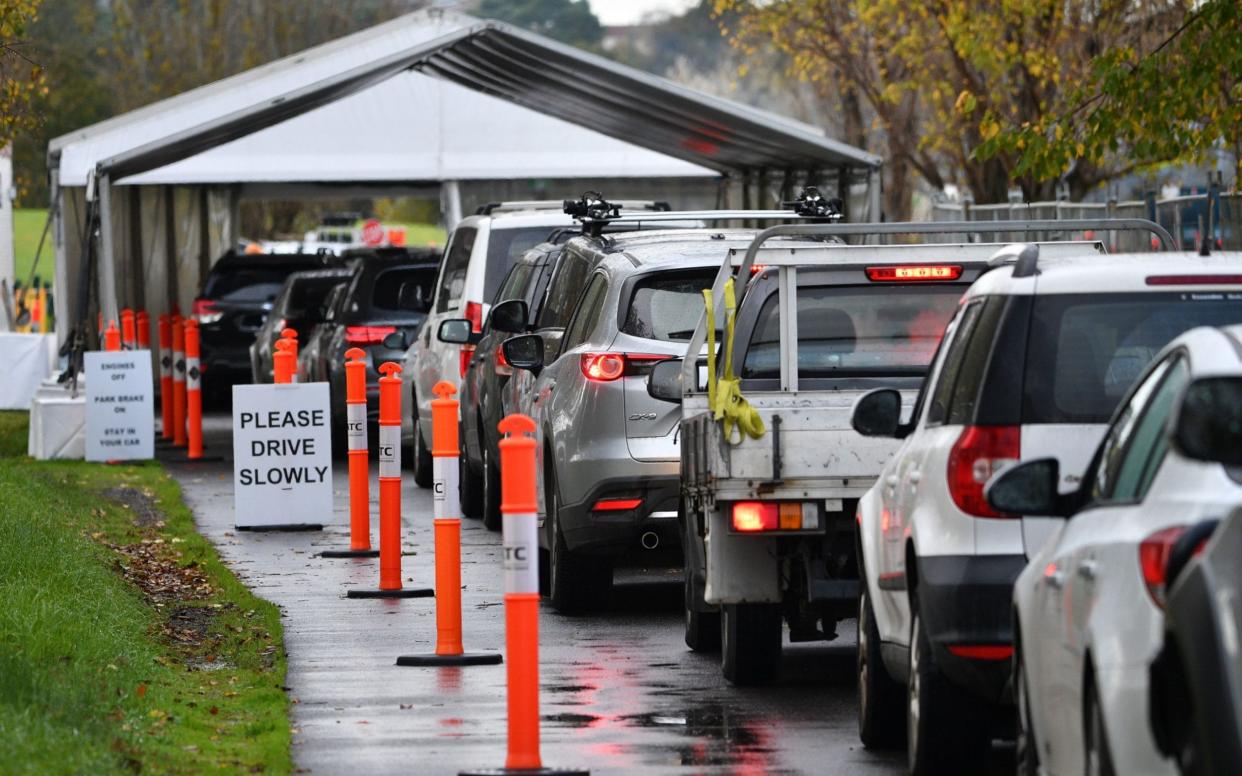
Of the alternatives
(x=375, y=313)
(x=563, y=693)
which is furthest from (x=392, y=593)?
(x=375, y=313)

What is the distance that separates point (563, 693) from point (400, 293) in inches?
523

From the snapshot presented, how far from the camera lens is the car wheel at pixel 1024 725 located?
677cm

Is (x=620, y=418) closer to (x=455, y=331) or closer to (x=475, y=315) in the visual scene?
(x=455, y=331)

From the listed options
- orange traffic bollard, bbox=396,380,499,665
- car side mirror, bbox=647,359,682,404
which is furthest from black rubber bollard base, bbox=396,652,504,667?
car side mirror, bbox=647,359,682,404

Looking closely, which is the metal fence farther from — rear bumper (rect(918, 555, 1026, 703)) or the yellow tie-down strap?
rear bumper (rect(918, 555, 1026, 703))

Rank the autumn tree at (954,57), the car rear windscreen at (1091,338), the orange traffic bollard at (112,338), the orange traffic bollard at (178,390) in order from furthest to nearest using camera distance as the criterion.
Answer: the autumn tree at (954,57), the orange traffic bollard at (178,390), the orange traffic bollard at (112,338), the car rear windscreen at (1091,338)

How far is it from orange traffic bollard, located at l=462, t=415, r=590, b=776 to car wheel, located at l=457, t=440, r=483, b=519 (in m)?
10.3

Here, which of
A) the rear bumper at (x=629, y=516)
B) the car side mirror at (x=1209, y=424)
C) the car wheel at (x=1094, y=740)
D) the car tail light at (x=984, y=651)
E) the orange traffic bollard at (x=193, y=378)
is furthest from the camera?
the orange traffic bollard at (x=193, y=378)

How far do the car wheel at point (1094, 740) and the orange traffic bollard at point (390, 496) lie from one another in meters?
7.77

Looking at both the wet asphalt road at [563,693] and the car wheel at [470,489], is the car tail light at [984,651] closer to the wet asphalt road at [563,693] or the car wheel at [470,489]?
the wet asphalt road at [563,693]

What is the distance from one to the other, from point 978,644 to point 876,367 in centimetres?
341

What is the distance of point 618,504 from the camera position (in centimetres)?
1249

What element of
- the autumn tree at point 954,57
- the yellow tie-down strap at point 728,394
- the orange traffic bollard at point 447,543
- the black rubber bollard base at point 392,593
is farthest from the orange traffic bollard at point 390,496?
the autumn tree at point 954,57

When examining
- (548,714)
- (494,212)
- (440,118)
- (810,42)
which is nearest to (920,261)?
(548,714)
